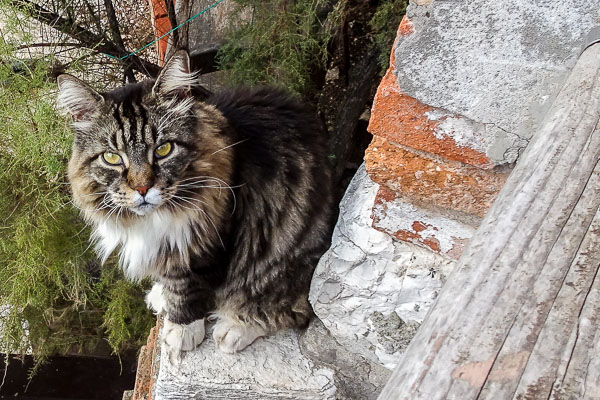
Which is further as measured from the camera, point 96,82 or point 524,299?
point 96,82

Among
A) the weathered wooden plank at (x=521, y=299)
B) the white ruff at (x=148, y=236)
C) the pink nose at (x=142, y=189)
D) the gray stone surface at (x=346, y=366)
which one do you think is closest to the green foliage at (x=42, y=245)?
the white ruff at (x=148, y=236)

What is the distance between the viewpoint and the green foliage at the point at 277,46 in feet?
7.43

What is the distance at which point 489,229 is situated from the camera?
1.77 feet

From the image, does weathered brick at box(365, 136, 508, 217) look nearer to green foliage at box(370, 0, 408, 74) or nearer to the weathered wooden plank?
the weathered wooden plank

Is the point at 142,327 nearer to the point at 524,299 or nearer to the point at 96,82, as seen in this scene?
the point at 96,82

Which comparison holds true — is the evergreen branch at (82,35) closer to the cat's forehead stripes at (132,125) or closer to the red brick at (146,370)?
the cat's forehead stripes at (132,125)

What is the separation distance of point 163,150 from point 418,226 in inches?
27.2

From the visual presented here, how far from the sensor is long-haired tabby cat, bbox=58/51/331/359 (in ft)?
4.57

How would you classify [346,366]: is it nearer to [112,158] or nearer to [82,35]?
[112,158]

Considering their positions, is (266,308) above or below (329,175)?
below

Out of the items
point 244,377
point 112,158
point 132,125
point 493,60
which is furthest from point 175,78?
point 244,377

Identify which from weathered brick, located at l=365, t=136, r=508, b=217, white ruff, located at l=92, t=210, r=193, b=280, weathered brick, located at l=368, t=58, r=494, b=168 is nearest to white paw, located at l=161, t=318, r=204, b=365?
white ruff, located at l=92, t=210, r=193, b=280

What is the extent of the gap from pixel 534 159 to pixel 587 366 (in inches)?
10.5

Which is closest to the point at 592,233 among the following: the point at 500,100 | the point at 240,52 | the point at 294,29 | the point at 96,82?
the point at 500,100
